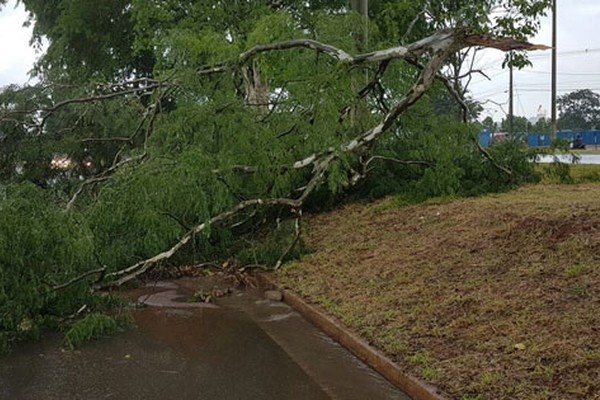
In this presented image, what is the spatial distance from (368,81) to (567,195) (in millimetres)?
3732

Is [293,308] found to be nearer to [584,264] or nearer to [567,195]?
[584,264]

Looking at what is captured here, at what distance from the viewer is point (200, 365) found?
5348mm

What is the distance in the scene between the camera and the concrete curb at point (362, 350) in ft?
14.4

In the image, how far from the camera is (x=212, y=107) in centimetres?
994

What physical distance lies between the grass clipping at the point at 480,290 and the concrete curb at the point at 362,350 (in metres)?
0.08

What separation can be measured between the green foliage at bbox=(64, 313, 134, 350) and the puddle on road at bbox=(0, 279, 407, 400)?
106 millimetres

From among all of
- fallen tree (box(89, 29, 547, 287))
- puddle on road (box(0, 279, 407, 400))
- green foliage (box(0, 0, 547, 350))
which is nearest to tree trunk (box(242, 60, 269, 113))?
green foliage (box(0, 0, 547, 350))

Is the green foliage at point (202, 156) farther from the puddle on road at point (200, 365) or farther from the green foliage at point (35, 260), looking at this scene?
the puddle on road at point (200, 365)

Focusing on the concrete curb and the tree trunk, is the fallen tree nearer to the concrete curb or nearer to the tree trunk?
the tree trunk

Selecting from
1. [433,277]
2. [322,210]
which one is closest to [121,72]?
[322,210]

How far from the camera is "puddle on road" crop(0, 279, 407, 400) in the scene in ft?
15.5

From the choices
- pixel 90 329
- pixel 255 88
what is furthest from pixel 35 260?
pixel 255 88

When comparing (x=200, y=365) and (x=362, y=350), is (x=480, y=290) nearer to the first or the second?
(x=362, y=350)

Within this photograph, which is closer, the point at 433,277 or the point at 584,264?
the point at 584,264
